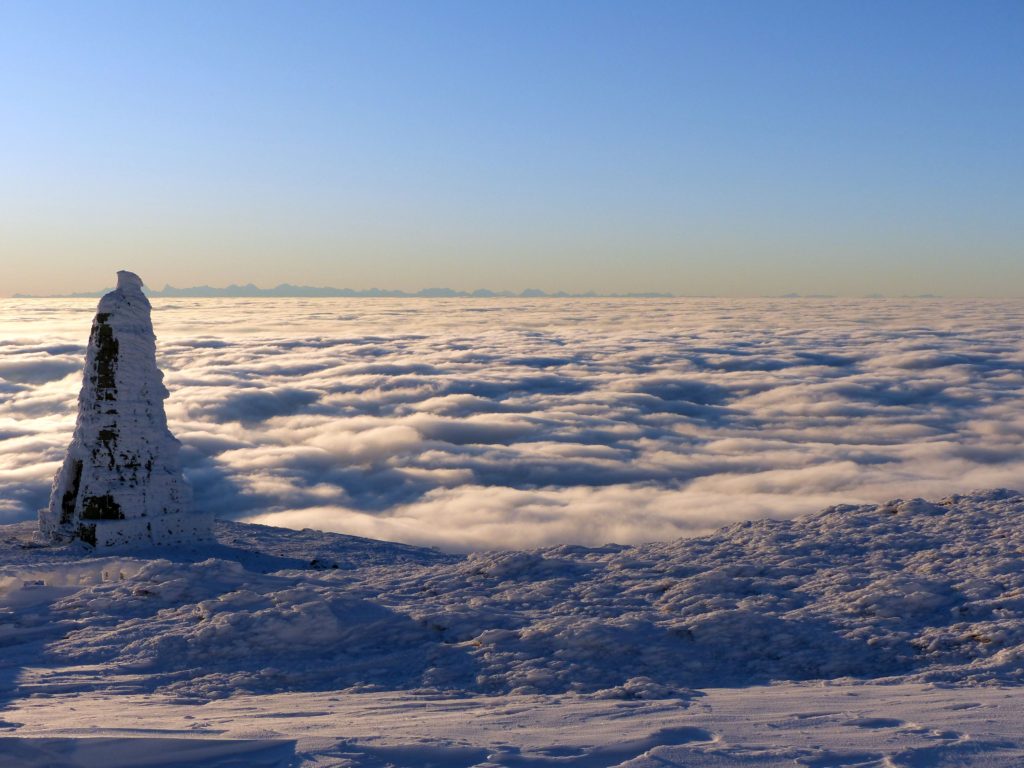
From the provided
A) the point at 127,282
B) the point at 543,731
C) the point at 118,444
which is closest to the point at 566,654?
the point at 543,731

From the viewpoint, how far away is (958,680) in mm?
7434

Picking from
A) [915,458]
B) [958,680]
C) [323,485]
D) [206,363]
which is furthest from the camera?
[206,363]

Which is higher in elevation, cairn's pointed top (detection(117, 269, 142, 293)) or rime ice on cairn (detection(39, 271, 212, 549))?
cairn's pointed top (detection(117, 269, 142, 293))

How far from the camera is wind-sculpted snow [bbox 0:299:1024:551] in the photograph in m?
51.5

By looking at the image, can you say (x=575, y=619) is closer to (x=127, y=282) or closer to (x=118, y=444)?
(x=118, y=444)

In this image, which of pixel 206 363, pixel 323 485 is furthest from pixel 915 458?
pixel 206 363

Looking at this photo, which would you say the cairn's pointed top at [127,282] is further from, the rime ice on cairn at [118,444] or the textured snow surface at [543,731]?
the textured snow surface at [543,731]

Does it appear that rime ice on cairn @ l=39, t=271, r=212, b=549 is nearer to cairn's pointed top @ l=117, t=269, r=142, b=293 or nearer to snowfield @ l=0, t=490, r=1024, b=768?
cairn's pointed top @ l=117, t=269, r=142, b=293

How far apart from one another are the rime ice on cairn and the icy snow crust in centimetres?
387

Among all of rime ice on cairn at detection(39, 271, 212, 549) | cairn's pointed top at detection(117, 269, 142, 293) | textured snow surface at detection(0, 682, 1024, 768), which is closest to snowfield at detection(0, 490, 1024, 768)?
textured snow surface at detection(0, 682, 1024, 768)

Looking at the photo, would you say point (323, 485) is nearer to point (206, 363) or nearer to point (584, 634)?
point (584, 634)

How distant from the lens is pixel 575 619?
9.12m

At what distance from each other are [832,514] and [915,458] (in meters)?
58.4

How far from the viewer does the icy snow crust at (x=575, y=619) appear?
26.3 ft
